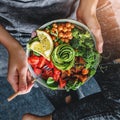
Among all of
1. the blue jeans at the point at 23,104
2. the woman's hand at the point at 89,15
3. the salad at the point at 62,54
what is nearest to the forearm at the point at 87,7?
the woman's hand at the point at 89,15

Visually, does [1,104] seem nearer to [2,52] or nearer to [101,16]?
[2,52]

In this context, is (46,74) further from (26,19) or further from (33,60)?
(26,19)

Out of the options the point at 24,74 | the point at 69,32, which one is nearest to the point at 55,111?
the point at 24,74

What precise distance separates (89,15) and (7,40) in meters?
0.31

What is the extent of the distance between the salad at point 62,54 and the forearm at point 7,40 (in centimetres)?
9

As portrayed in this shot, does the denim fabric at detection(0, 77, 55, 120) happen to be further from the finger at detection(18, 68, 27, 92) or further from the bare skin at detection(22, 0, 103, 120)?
the bare skin at detection(22, 0, 103, 120)

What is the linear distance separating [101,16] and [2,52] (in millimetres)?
418

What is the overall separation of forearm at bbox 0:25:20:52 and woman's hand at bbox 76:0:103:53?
0.25 metres

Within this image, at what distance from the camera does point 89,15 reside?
1.19 m

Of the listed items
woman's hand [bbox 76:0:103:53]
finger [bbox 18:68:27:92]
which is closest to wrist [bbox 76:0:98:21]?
woman's hand [bbox 76:0:103:53]

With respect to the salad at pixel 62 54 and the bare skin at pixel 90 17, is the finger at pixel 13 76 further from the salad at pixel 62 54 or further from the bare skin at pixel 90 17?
the bare skin at pixel 90 17

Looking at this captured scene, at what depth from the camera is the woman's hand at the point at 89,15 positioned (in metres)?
1.15

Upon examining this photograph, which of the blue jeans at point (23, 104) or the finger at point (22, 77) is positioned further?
the blue jeans at point (23, 104)

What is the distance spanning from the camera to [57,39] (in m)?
1.09
